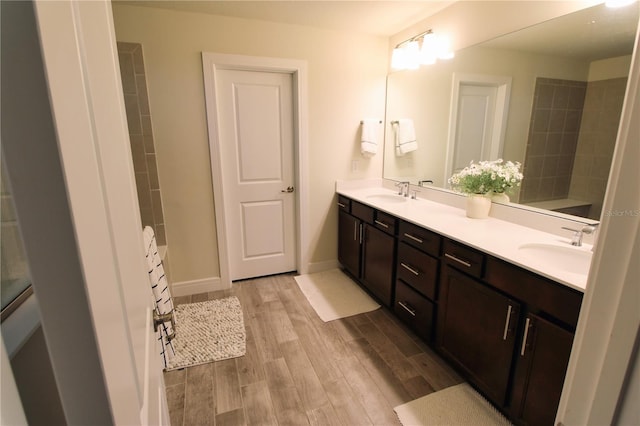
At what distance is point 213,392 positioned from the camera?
1772mm

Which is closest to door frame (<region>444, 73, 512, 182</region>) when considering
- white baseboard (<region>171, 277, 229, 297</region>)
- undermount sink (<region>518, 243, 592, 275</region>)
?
undermount sink (<region>518, 243, 592, 275</region>)

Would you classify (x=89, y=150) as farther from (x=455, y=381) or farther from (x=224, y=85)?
(x=224, y=85)

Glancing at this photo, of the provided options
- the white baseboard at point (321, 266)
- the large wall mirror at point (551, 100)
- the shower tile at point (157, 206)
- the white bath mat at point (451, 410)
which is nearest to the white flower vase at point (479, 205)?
the large wall mirror at point (551, 100)

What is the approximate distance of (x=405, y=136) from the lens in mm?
2984

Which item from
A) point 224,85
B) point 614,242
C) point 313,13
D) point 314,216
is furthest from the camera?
Result: point 314,216

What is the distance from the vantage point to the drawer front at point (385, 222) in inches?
89.4

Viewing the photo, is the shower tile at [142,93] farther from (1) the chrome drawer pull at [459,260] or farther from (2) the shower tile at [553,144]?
(2) the shower tile at [553,144]

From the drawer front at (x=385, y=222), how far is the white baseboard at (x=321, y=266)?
995mm

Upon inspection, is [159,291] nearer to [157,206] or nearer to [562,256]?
[157,206]

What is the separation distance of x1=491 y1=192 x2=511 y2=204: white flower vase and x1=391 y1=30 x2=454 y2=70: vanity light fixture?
1158 mm

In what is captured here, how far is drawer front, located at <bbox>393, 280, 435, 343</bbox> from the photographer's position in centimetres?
198

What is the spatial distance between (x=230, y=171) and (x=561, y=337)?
2598 mm

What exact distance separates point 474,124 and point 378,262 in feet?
4.25

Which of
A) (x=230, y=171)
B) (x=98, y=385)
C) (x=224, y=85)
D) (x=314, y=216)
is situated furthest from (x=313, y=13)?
(x=98, y=385)
